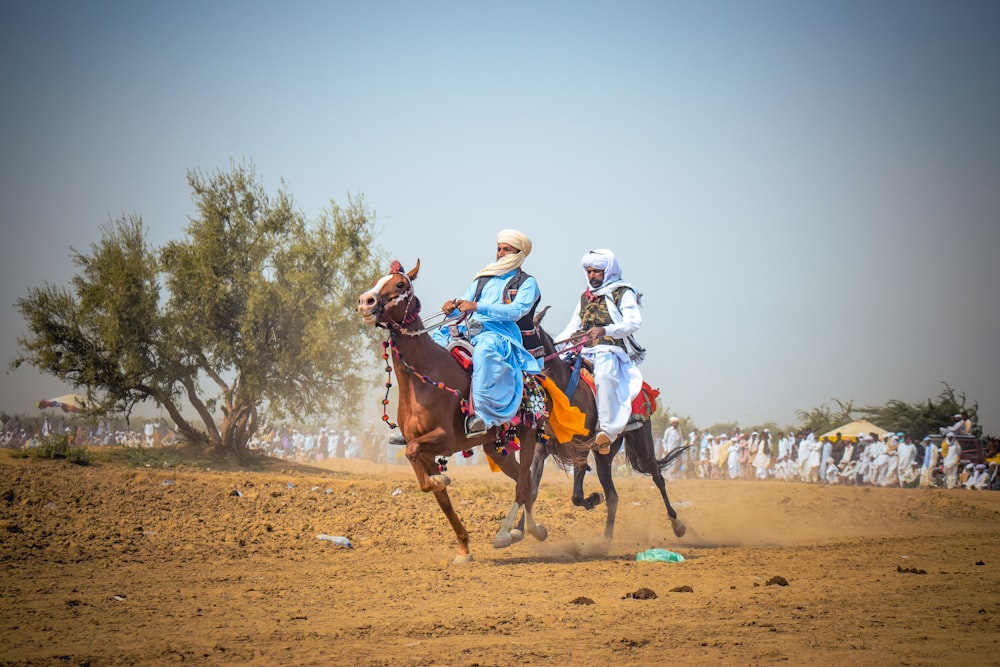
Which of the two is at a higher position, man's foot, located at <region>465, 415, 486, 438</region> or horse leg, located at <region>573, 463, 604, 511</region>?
man's foot, located at <region>465, 415, 486, 438</region>

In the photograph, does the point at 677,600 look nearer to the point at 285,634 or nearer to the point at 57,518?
the point at 285,634

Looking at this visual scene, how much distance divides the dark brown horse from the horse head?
2036mm

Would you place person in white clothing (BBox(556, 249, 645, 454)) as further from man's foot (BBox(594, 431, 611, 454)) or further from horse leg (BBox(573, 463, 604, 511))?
horse leg (BBox(573, 463, 604, 511))

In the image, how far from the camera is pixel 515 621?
596 centimetres

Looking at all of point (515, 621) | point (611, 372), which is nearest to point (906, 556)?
point (611, 372)

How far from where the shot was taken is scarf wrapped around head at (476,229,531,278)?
9664mm

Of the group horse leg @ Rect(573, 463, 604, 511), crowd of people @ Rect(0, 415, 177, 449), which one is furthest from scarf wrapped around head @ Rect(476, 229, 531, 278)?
crowd of people @ Rect(0, 415, 177, 449)

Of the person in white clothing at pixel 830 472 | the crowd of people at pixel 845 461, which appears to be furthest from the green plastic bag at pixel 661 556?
the person in white clothing at pixel 830 472

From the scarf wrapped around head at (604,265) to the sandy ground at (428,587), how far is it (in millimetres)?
3469

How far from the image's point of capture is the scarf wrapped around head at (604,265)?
1126 cm

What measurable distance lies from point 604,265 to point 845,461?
2120 centimetres

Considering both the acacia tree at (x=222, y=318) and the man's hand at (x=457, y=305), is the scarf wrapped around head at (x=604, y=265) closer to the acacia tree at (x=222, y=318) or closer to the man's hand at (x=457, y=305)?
the man's hand at (x=457, y=305)

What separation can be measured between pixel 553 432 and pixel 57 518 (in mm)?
6500

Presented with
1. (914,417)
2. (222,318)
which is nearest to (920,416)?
(914,417)
